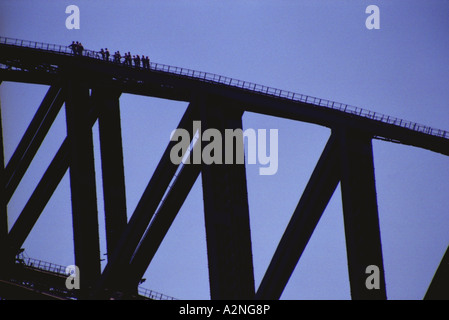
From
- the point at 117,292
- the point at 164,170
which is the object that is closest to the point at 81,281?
the point at 117,292

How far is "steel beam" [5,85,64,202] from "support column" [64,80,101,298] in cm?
352

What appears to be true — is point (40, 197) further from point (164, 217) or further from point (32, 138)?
point (164, 217)

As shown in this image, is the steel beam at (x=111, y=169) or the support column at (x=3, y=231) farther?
the support column at (x=3, y=231)

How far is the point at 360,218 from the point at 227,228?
7.02 meters

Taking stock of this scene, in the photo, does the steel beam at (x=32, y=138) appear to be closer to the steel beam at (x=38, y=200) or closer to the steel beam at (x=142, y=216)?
the steel beam at (x=38, y=200)

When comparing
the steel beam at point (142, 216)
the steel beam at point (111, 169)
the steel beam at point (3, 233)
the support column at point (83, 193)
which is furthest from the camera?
the steel beam at point (3, 233)

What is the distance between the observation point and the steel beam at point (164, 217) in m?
41.7

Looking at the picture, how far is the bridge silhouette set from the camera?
36219 mm

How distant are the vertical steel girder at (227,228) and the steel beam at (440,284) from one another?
30.4 ft

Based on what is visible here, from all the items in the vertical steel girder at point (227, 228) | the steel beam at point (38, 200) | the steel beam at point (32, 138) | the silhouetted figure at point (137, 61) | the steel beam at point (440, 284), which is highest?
the silhouetted figure at point (137, 61)

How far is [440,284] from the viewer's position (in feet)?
123

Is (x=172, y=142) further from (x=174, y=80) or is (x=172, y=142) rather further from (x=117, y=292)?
(x=117, y=292)

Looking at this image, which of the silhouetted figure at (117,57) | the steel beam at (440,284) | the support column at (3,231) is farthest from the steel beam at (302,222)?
the support column at (3,231)
